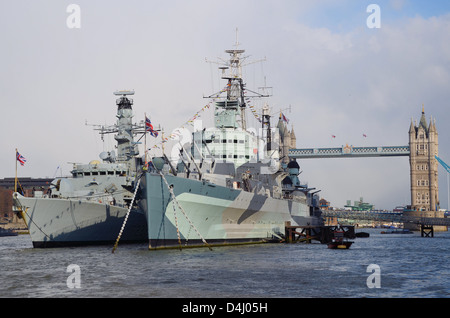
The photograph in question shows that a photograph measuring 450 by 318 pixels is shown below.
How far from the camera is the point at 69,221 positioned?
4562cm

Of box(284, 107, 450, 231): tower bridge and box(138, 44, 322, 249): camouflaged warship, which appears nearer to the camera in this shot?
box(138, 44, 322, 249): camouflaged warship

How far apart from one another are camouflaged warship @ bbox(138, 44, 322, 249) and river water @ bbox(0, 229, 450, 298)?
87.6 inches

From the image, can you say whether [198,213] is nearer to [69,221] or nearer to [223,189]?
[223,189]

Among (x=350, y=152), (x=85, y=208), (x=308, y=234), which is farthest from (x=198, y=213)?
(x=350, y=152)

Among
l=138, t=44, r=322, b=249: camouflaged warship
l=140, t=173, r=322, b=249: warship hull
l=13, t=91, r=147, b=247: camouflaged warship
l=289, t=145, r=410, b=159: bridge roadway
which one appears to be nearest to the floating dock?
l=138, t=44, r=322, b=249: camouflaged warship

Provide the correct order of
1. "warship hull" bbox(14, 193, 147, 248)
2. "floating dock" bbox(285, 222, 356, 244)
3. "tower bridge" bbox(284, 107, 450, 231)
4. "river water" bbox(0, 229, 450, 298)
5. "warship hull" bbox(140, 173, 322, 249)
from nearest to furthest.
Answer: "river water" bbox(0, 229, 450, 298) → "warship hull" bbox(140, 173, 322, 249) → "warship hull" bbox(14, 193, 147, 248) → "floating dock" bbox(285, 222, 356, 244) → "tower bridge" bbox(284, 107, 450, 231)

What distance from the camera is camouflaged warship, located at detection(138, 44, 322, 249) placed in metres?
36.3

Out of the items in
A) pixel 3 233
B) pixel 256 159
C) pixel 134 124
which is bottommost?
pixel 3 233

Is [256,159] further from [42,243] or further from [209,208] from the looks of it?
[42,243]

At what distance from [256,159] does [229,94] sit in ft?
A: 25.9

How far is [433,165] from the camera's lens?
17038 cm

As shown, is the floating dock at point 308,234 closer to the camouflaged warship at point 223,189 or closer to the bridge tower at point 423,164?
the camouflaged warship at point 223,189

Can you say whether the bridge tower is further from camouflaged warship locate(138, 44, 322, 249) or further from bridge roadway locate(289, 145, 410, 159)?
camouflaged warship locate(138, 44, 322, 249)
